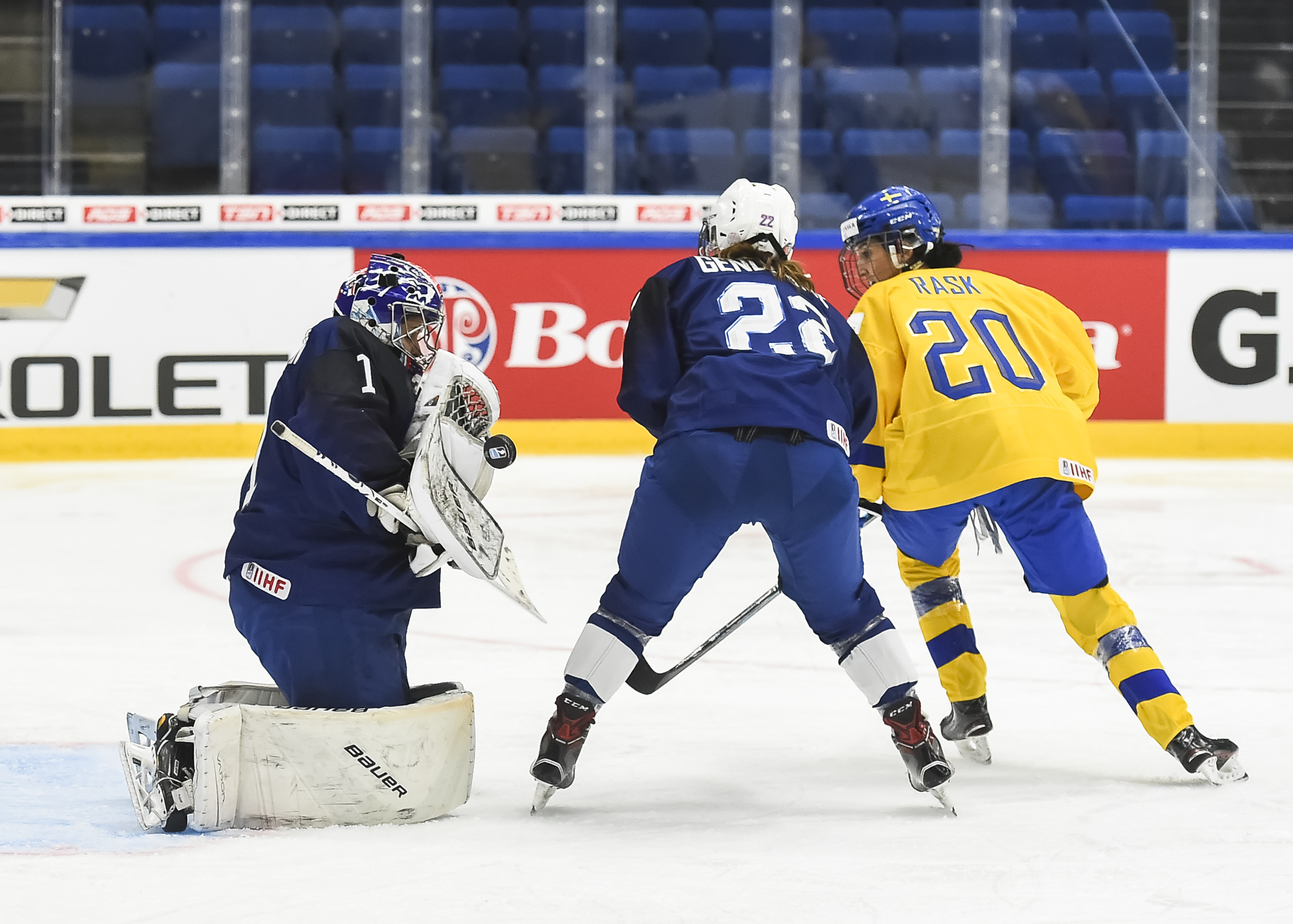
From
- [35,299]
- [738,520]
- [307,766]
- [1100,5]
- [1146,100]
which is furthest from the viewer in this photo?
[1100,5]

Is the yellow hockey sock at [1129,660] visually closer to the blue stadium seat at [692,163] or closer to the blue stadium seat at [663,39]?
the blue stadium seat at [692,163]

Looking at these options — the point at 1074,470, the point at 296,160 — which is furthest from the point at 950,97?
the point at 1074,470

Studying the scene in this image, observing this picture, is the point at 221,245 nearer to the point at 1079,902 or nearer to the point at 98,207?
the point at 98,207

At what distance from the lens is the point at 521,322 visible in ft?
28.0

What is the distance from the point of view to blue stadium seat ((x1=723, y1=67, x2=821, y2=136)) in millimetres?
8883

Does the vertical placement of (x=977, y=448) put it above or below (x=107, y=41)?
below

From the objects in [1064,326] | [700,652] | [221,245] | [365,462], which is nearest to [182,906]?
[365,462]

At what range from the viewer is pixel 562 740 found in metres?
2.54

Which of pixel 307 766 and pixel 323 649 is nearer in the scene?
pixel 307 766

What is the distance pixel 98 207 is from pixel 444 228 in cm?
178

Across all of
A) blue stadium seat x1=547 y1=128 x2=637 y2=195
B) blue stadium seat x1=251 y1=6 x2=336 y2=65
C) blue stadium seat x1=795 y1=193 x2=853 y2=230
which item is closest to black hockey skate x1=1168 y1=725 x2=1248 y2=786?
blue stadium seat x1=795 y1=193 x2=853 y2=230

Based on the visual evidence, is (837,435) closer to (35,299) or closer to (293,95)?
(35,299)

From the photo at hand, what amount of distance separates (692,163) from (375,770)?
22.4 ft

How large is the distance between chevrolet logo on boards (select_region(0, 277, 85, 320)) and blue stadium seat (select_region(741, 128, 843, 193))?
3653 mm
